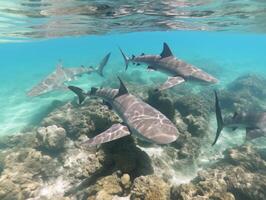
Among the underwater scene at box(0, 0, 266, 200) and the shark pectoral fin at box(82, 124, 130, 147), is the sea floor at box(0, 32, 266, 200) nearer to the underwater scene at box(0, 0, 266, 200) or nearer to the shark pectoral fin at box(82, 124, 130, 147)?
the underwater scene at box(0, 0, 266, 200)

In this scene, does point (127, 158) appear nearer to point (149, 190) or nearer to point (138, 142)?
point (149, 190)

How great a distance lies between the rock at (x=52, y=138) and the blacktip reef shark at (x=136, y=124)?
2549mm

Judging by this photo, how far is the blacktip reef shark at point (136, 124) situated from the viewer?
7.42m

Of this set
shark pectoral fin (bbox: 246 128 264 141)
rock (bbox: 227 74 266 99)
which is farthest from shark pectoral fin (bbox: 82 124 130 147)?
rock (bbox: 227 74 266 99)

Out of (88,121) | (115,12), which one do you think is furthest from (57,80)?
(88,121)

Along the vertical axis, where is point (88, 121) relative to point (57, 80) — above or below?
above

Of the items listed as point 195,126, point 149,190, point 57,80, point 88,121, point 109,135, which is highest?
point 109,135

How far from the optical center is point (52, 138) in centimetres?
1116

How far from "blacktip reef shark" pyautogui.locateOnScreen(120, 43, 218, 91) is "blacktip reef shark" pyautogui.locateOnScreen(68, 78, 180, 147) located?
2217 millimetres

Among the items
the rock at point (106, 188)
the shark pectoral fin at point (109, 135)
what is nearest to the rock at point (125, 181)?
the rock at point (106, 188)

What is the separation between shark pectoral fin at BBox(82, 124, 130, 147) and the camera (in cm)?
763

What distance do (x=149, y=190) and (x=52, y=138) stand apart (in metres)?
5.64

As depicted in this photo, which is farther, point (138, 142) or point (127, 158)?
point (138, 142)

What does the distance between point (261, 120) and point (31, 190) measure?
8242mm
